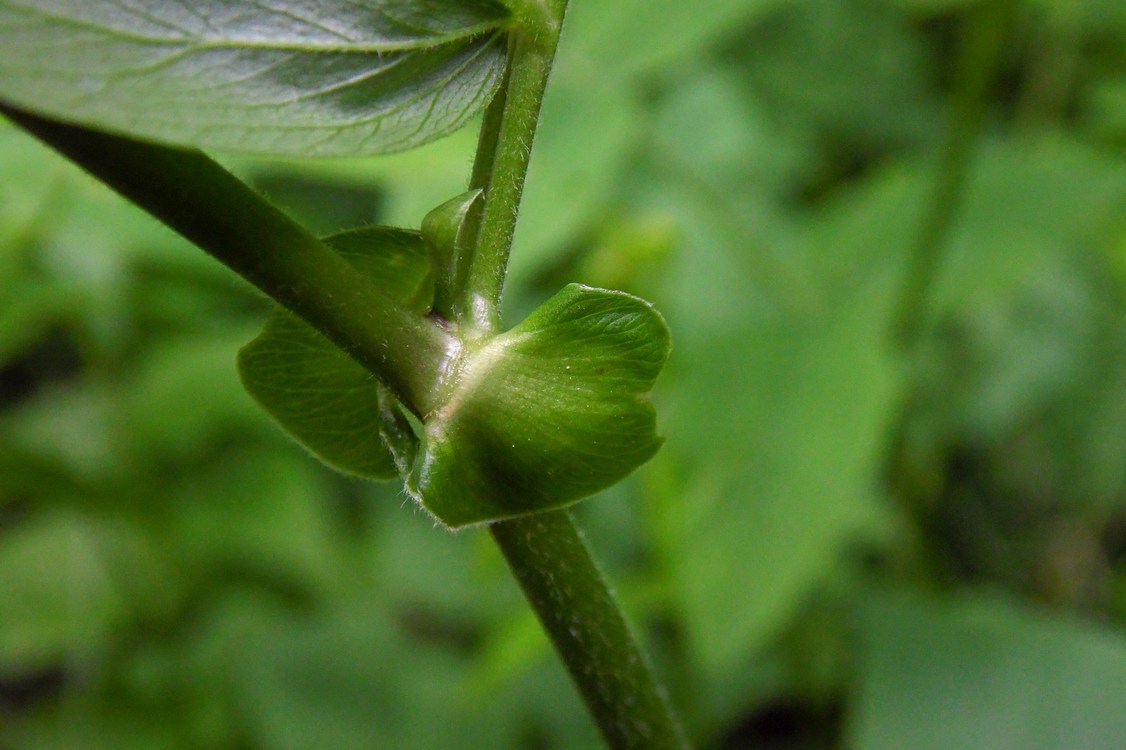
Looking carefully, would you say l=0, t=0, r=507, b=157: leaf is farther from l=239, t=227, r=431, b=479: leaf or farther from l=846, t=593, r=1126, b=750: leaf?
l=846, t=593, r=1126, b=750: leaf

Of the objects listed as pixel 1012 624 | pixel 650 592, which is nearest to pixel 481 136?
pixel 650 592

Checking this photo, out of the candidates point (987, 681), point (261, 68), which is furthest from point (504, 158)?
point (987, 681)

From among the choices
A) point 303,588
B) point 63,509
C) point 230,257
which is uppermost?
point 230,257

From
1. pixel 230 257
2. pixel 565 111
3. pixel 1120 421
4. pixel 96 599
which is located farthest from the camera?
pixel 1120 421

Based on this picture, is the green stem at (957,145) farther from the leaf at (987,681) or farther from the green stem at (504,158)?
the green stem at (504,158)

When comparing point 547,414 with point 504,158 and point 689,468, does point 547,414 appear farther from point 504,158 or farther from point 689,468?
point 689,468

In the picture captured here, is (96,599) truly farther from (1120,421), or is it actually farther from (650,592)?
(1120,421)
